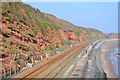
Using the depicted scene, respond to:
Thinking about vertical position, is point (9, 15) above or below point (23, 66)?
above

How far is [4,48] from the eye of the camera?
21.5m

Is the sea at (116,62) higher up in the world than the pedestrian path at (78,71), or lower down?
lower down

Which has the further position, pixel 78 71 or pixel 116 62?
pixel 116 62

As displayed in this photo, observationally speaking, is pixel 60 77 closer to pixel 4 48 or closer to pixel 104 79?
pixel 104 79

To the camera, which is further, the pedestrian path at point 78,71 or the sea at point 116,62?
the sea at point 116,62

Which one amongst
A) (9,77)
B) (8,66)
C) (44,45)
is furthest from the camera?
(44,45)

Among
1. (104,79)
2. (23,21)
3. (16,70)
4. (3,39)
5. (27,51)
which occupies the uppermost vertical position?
(23,21)

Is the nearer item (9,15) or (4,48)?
(4,48)

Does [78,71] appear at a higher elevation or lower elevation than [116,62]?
higher

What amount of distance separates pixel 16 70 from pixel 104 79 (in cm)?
1385

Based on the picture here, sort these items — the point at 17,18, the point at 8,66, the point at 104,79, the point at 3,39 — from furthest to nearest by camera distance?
the point at 17,18
the point at 3,39
the point at 104,79
the point at 8,66

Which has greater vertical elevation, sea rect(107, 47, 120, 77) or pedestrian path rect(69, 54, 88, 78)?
pedestrian path rect(69, 54, 88, 78)

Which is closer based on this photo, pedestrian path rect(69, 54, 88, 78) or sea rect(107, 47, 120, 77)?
pedestrian path rect(69, 54, 88, 78)

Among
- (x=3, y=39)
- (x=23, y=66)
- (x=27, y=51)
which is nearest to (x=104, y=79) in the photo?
(x=23, y=66)
